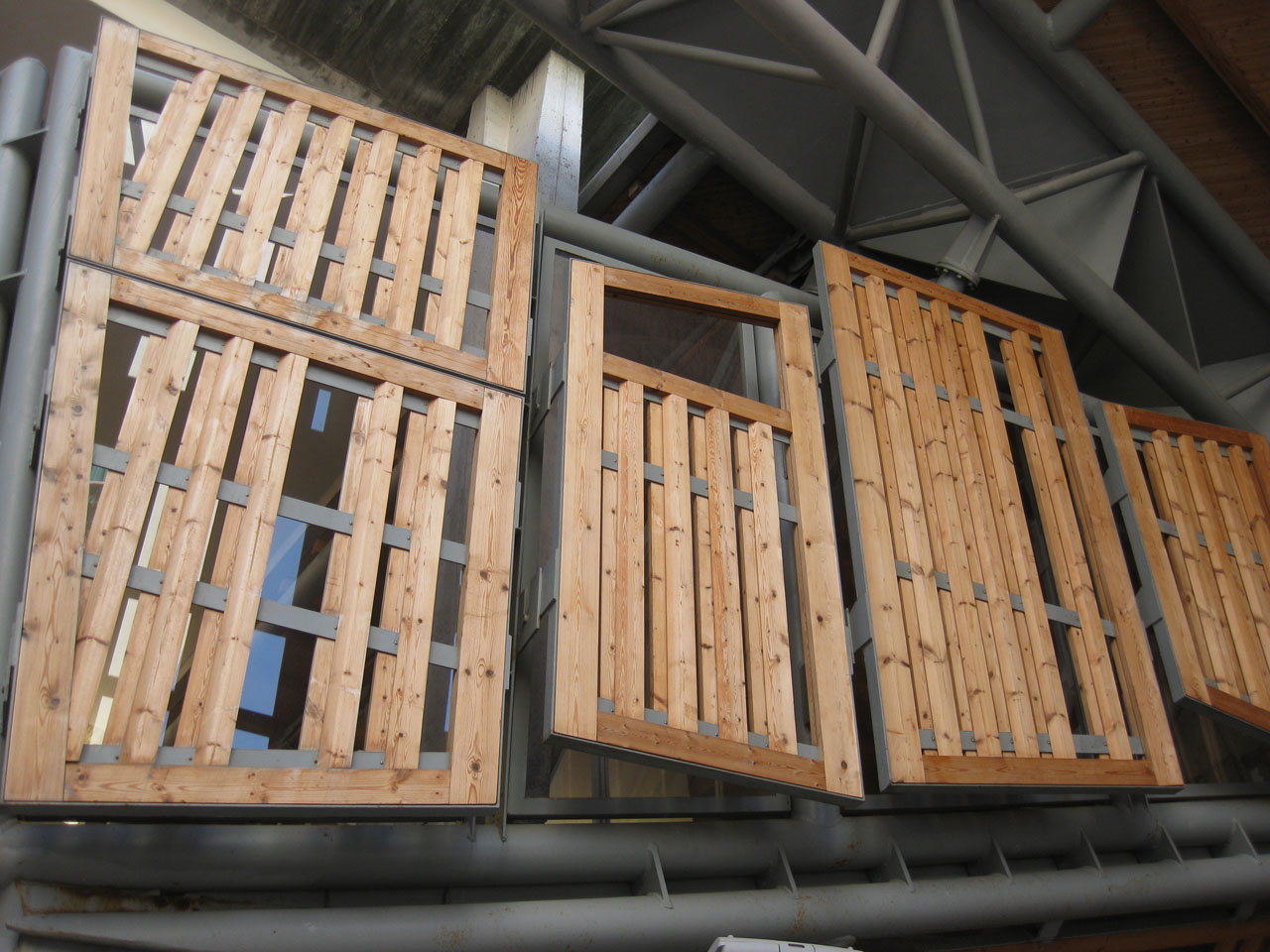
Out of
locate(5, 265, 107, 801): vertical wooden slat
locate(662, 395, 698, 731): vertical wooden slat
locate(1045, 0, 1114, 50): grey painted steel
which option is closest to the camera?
locate(5, 265, 107, 801): vertical wooden slat

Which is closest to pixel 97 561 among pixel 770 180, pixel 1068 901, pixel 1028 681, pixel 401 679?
pixel 401 679

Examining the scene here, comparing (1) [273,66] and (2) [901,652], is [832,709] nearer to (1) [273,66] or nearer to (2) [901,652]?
(2) [901,652]

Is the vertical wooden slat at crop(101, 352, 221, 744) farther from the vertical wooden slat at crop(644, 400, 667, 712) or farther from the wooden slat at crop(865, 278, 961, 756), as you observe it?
the wooden slat at crop(865, 278, 961, 756)

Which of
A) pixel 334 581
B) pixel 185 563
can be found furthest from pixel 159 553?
pixel 334 581

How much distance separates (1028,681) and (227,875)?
380 centimetres

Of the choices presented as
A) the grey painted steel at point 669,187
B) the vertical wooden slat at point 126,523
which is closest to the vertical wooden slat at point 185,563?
the vertical wooden slat at point 126,523

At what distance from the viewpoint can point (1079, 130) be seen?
823 cm

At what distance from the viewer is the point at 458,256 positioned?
5.43 meters

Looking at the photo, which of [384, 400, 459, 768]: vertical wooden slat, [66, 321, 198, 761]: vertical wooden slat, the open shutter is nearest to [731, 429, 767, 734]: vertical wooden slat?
the open shutter

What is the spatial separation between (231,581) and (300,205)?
201 cm

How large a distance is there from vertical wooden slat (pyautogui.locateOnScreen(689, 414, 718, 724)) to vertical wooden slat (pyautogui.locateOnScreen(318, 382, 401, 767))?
1.42 m

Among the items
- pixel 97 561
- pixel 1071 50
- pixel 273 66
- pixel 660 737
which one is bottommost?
pixel 660 737

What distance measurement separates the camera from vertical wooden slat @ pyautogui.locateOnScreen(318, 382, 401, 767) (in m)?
3.97

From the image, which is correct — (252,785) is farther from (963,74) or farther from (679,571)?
(963,74)
